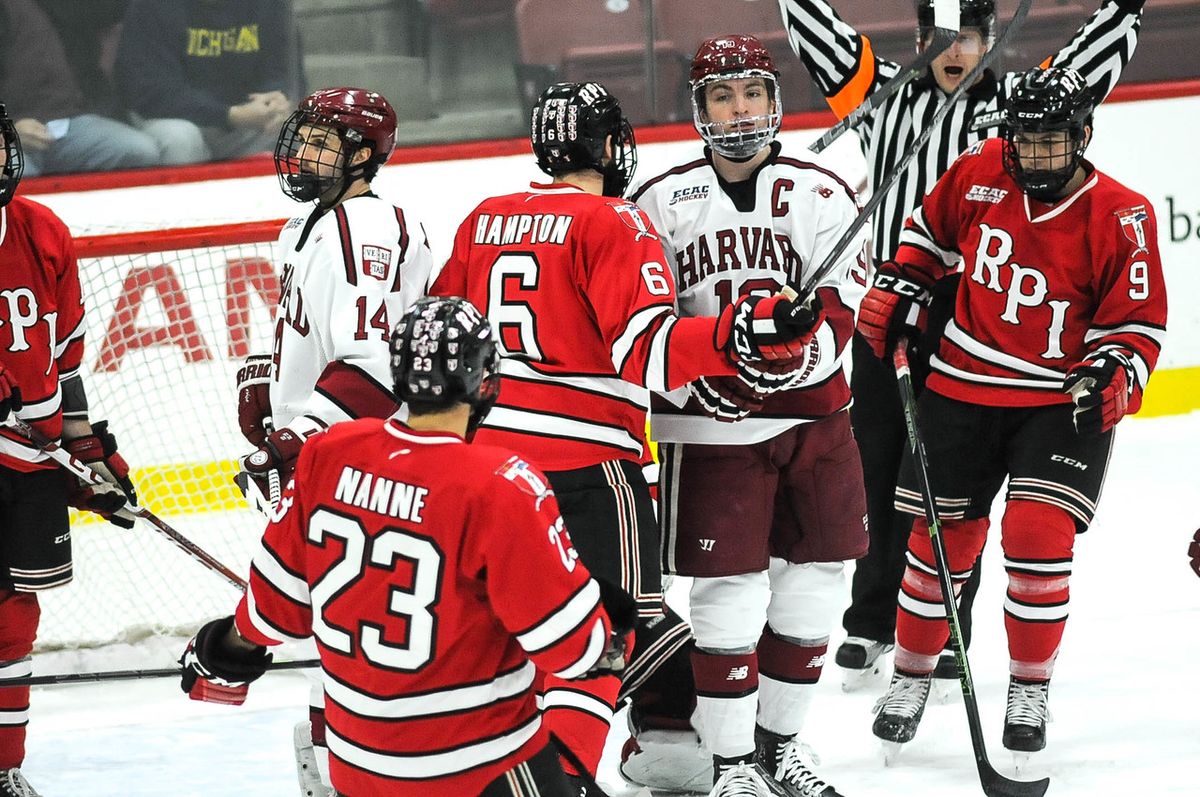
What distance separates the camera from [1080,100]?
288cm

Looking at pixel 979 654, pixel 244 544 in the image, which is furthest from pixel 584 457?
pixel 244 544

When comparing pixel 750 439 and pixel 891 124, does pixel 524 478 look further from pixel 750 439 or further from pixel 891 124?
pixel 891 124

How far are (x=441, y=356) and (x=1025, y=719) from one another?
5.48ft

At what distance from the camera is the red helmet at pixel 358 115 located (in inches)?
104

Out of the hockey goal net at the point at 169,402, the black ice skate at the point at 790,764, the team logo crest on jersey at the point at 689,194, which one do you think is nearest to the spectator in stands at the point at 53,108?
the hockey goal net at the point at 169,402

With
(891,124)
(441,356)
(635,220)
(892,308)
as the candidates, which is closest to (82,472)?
(635,220)

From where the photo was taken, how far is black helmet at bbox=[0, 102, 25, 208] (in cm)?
278

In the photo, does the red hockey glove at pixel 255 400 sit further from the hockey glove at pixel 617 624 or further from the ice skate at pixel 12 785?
the hockey glove at pixel 617 624

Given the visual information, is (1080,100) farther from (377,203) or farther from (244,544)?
(244,544)

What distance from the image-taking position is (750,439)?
8.94ft

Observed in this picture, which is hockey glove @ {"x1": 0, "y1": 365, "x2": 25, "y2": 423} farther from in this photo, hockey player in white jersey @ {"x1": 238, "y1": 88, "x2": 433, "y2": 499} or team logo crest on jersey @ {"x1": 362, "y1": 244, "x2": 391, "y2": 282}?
team logo crest on jersey @ {"x1": 362, "y1": 244, "x2": 391, "y2": 282}

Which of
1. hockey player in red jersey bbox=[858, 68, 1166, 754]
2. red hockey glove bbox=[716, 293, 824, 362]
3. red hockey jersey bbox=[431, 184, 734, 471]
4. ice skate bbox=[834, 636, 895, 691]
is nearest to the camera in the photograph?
red hockey glove bbox=[716, 293, 824, 362]

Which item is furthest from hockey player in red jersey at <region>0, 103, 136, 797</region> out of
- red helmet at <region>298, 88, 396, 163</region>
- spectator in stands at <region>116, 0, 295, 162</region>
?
spectator in stands at <region>116, 0, 295, 162</region>

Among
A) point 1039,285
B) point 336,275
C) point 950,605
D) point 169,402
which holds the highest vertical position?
point 336,275
